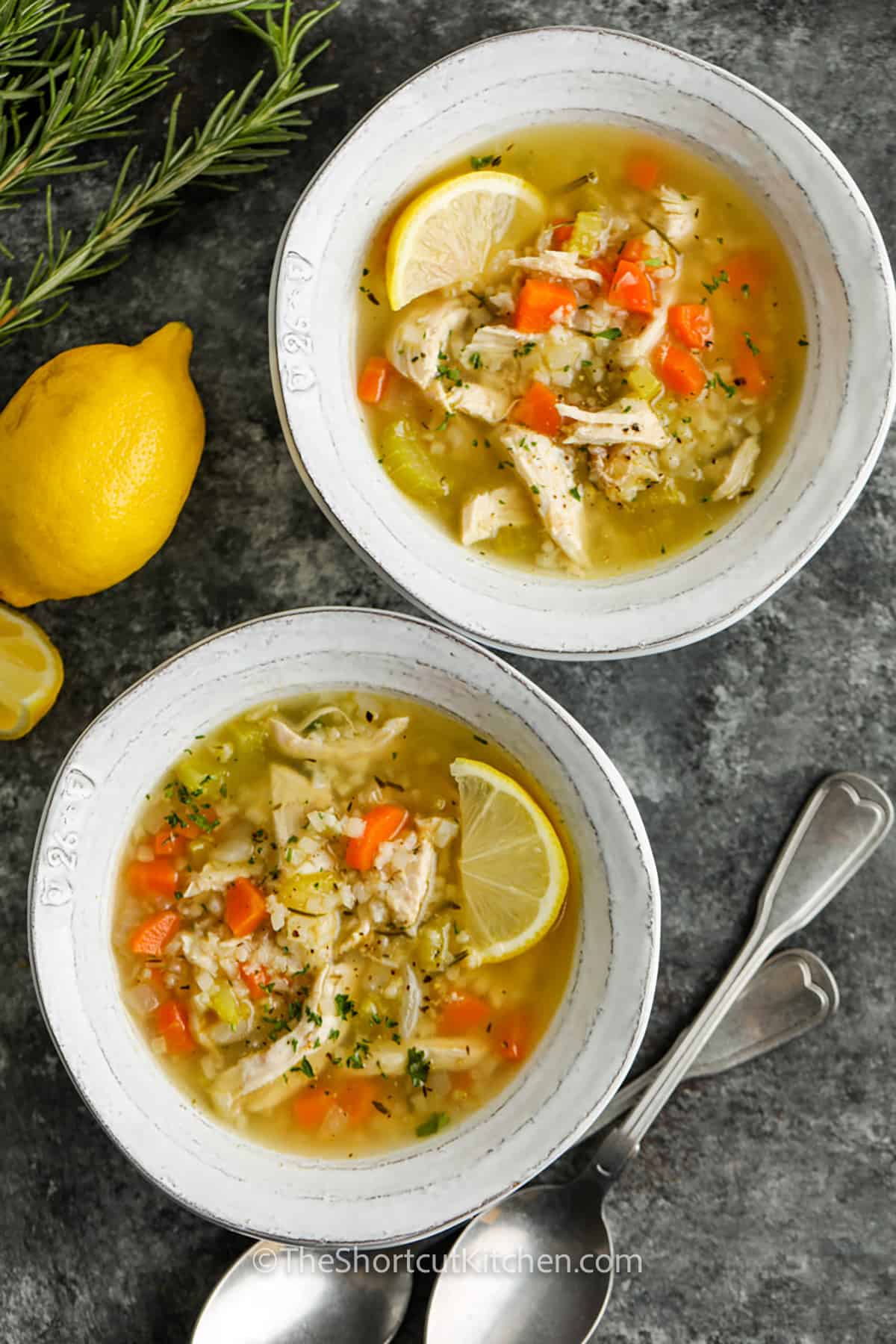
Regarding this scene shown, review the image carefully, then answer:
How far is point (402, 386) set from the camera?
255 centimetres

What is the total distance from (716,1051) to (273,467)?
1.81m

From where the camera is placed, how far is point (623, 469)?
8.07 feet

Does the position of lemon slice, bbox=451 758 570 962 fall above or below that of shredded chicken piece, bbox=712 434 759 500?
below

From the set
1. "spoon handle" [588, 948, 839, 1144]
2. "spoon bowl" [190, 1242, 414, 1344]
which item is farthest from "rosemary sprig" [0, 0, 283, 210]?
"spoon bowl" [190, 1242, 414, 1344]

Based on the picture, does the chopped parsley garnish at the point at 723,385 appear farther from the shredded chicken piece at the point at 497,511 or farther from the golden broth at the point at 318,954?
the golden broth at the point at 318,954

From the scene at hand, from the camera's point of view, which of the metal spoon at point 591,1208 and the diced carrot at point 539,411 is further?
the metal spoon at point 591,1208

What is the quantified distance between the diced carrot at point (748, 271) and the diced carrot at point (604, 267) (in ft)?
0.86

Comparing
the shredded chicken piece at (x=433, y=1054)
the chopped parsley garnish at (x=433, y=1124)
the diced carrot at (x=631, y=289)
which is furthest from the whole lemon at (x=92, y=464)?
the chopped parsley garnish at (x=433, y=1124)

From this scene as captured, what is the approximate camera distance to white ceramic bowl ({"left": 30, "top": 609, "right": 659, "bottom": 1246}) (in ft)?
7.54

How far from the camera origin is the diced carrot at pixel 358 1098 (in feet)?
8.28

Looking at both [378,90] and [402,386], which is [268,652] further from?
[378,90]

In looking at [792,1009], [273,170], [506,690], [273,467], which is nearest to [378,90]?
[273,170]

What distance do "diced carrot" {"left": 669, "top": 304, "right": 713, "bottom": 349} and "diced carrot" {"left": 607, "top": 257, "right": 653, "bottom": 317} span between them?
0.06m

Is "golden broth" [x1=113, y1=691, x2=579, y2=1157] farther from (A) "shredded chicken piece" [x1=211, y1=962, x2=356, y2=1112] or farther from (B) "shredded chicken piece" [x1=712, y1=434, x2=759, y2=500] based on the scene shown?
(B) "shredded chicken piece" [x1=712, y1=434, x2=759, y2=500]
